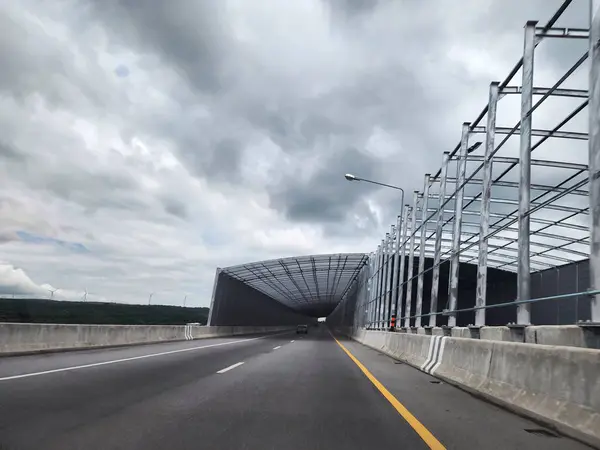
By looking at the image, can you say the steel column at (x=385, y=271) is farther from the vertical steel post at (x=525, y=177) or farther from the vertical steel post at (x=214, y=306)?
the vertical steel post at (x=525, y=177)

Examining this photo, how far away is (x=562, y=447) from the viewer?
16.8 feet

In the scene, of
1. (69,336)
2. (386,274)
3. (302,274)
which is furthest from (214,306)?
(69,336)

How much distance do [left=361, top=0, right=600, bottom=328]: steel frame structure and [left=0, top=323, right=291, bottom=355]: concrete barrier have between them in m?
12.6

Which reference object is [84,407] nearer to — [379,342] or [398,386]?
[398,386]

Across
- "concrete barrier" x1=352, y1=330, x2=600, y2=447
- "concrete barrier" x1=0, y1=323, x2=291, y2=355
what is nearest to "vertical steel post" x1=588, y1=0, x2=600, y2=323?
"concrete barrier" x1=352, y1=330, x2=600, y2=447

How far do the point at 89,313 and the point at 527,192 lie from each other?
44.9 metres

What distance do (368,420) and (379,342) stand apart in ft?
62.8

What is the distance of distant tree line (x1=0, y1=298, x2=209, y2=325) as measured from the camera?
2722 cm

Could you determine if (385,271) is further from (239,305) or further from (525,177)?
(525,177)

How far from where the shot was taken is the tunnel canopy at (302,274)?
48875 millimetres

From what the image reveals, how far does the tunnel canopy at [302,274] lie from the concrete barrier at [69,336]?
20079 mm

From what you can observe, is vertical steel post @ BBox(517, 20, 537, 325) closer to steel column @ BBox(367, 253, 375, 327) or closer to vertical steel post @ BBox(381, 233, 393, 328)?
vertical steel post @ BBox(381, 233, 393, 328)

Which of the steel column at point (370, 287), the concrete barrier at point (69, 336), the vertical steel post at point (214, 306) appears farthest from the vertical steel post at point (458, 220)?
the vertical steel post at point (214, 306)

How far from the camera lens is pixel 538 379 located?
6.60m
